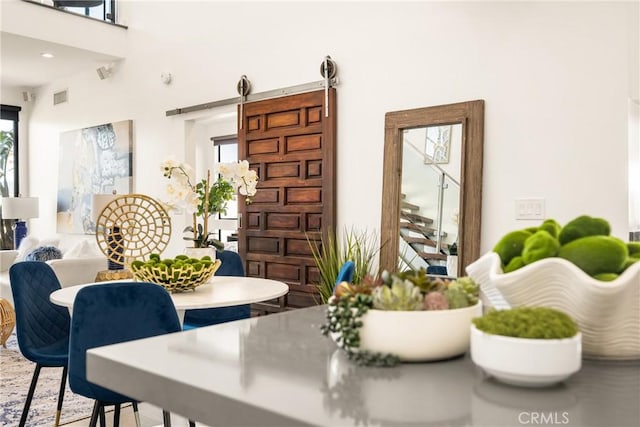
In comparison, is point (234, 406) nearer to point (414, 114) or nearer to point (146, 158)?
point (414, 114)

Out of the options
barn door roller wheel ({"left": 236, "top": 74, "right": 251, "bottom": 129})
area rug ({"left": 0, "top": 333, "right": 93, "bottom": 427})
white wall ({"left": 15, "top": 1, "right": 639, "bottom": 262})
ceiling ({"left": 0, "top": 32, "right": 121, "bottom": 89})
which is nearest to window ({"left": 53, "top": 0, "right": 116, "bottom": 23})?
ceiling ({"left": 0, "top": 32, "right": 121, "bottom": 89})

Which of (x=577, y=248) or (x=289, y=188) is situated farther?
(x=289, y=188)

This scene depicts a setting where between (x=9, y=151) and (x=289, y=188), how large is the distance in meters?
5.62

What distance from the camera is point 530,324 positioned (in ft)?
2.09

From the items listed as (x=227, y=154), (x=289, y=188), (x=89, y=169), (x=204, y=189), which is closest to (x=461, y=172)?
(x=289, y=188)

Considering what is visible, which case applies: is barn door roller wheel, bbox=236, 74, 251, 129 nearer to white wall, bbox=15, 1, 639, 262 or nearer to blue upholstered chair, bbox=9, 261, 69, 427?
white wall, bbox=15, 1, 639, 262

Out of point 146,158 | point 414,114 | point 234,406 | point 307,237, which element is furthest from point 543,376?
point 146,158

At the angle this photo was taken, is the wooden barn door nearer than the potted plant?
No

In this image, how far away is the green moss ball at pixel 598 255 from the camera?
2.43 ft

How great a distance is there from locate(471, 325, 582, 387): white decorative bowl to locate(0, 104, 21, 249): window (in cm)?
916

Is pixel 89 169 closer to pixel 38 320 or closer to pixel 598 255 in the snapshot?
pixel 38 320

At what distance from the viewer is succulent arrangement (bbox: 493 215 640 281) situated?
2.43 feet

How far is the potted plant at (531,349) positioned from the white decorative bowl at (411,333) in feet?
0.29
